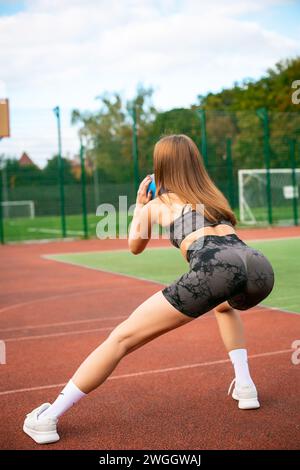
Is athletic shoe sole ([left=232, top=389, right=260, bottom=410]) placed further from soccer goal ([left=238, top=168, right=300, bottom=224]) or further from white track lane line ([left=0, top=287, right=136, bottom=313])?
soccer goal ([left=238, top=168, right=300, bottom=224])

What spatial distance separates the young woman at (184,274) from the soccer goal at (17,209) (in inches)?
1129

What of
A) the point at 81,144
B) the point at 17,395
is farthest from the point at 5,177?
the point at 17,395

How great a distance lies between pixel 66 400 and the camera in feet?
12.1

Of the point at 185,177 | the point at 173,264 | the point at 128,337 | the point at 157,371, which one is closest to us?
the point at 128,337

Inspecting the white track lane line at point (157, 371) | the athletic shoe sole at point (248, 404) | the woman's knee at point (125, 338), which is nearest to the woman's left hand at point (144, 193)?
the woman's knee at point (125, 338)

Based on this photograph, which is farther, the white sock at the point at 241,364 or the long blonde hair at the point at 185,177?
the white sock at the point at 241,364

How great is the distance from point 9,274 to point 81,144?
8944 mm

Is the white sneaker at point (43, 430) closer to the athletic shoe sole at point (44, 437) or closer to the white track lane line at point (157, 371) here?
the athletic shoe sole at point (44, 437)

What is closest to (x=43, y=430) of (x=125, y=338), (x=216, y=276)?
(x=125, y=338)

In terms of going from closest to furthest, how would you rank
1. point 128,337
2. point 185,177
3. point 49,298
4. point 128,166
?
point 128,337 < point 185,177 < point 49,298 < point 128,166

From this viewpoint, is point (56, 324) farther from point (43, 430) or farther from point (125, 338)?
point (125, 338)

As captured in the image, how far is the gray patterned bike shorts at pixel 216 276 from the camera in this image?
11.6 feet

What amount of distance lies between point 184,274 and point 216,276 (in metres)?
0.21

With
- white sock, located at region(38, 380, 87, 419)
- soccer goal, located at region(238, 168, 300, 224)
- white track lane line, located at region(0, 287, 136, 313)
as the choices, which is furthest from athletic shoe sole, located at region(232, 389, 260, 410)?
soccer goal, located at region(238, 168, 300, 224)
